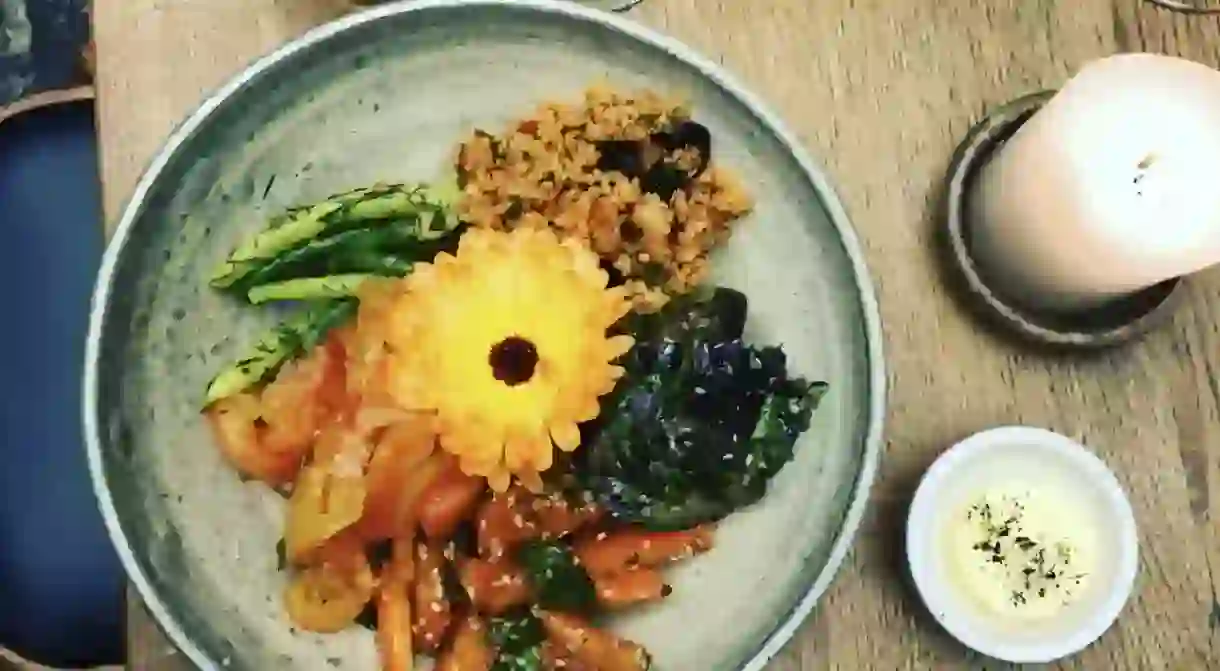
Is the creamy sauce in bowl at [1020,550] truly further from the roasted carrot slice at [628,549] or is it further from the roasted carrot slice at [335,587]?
the roasted carrot slice at [335,587]

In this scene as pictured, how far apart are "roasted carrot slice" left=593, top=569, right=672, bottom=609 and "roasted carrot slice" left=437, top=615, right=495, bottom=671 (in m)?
0.06

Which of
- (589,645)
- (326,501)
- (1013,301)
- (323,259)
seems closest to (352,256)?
(323,259)

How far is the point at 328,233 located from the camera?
68 cm

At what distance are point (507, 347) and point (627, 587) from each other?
13 centimetres

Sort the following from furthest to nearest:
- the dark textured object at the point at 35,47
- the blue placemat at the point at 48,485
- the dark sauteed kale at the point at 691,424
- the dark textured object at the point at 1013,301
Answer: the dark textured object at the point at 35,47 → the blue placemat at the point at 48,485 → the dark textured object at the point at 1013,301 → the dark sauteed kale at the point at 691,424

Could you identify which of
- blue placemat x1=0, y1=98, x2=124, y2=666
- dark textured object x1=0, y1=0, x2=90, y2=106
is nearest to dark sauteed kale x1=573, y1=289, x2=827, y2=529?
blue placemat x1=0, y1=98, x2=124, y2=666

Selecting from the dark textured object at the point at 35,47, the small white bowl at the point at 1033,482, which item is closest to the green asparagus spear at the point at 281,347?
the small white bowl at the point at 1033,482

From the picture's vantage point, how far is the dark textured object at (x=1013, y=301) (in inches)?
28.5

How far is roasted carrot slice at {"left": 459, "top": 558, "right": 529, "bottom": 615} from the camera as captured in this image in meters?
0.65

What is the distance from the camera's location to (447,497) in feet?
2.15

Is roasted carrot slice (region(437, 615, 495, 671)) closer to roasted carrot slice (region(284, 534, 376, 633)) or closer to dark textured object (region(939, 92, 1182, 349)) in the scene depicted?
roasted carrot slice (region(284, 534, 376, 633))

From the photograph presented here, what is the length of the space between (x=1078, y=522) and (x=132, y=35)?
1.88 ft

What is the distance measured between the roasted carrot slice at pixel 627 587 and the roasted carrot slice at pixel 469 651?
6 cm

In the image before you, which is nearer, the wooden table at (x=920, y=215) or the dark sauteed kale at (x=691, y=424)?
the dark sauteed kale at (x=691, y=424)
